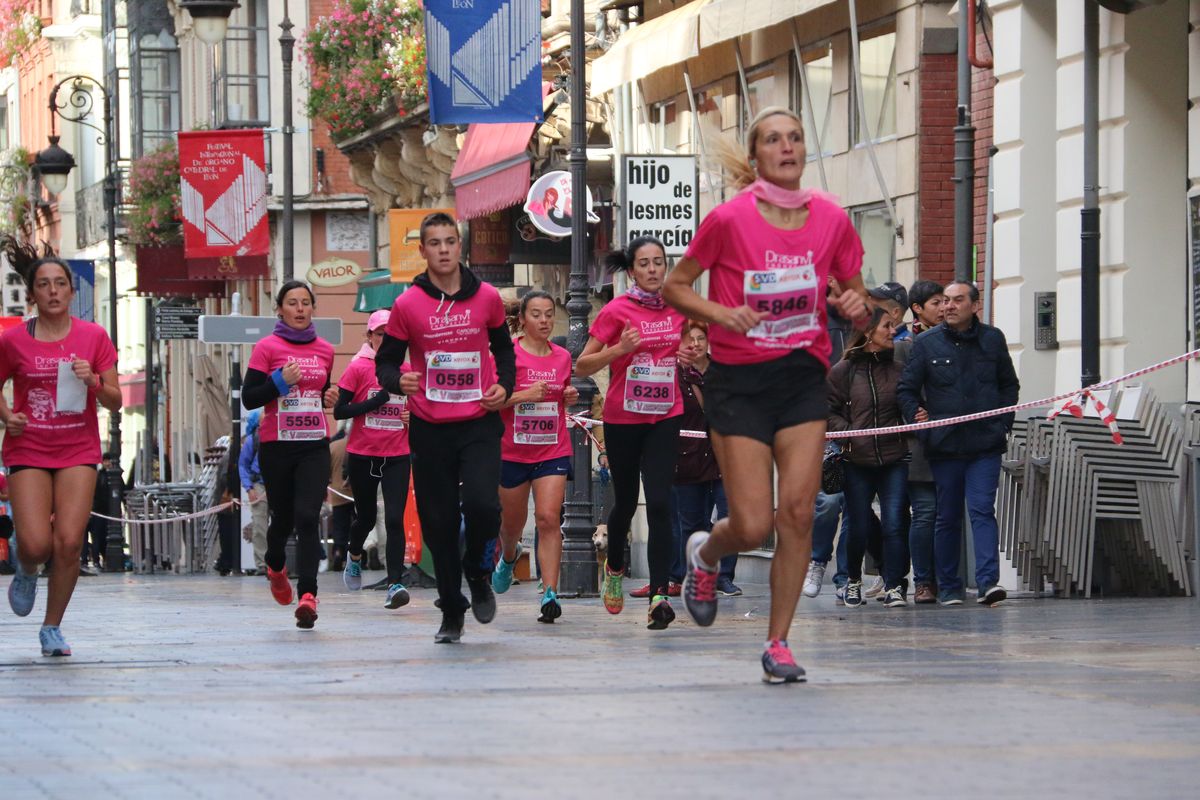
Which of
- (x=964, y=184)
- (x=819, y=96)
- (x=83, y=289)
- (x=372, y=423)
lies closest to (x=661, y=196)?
(x=964, y=184)

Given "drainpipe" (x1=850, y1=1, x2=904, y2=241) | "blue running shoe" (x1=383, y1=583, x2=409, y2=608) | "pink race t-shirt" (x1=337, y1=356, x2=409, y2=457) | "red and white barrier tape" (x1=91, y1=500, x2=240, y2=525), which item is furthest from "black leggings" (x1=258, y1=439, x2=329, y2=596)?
"red and white barrier tape" (x1=91, y1=500, x2=240, y2=525)

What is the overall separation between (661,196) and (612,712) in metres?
13.0

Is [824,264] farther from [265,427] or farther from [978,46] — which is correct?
[978,46]

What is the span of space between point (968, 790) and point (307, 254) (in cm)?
4549

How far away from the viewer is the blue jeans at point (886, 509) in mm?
15031

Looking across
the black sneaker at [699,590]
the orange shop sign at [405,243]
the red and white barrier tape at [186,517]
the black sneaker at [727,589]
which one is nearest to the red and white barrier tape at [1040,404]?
the black sneaker at [727,589]

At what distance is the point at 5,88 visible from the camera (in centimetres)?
8881

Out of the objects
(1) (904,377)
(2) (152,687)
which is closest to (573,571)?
(1) (904,377)

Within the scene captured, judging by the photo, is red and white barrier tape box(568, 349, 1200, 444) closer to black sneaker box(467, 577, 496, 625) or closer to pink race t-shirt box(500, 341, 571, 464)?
pink race t-shirt box(500, 341, 571, 464)

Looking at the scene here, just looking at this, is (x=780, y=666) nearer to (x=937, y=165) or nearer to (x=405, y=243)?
(x=937, y=165)

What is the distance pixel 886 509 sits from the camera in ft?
49.6

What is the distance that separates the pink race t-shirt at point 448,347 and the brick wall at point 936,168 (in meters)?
10.2

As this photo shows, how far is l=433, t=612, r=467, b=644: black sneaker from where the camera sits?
1166 cm

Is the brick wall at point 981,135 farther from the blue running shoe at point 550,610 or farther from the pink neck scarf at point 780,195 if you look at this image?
the pink neck scarf at point 780,195
